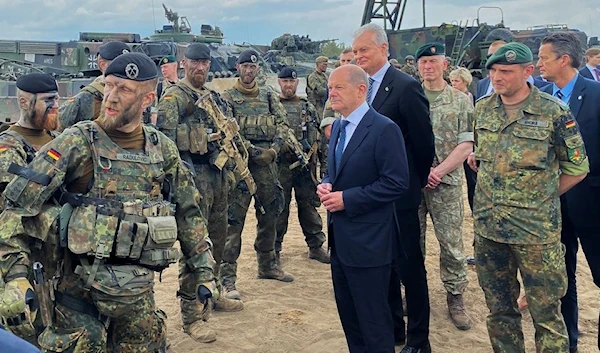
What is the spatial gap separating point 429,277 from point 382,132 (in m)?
3.37

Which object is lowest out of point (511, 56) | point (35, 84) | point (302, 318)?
point (302, 318)

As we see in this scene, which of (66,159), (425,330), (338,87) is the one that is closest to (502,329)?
(425,330)

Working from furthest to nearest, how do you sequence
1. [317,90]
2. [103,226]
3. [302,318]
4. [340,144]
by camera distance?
[317,90] < [302,318] < [340,144] < [103,226]

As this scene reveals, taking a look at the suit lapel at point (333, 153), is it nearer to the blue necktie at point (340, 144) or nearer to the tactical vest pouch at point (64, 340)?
the blue necktie at point (340, 144)

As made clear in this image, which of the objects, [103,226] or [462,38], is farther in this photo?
[462,38]

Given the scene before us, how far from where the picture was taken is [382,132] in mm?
3441

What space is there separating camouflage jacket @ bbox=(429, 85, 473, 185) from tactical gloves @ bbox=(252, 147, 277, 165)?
5.63ft

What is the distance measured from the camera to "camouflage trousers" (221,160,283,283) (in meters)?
5.80

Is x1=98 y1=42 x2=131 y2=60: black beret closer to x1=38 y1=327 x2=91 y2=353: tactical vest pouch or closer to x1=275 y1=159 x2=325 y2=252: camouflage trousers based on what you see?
x1=275 y1=159 x2=325 y2=252: camouflage trousers

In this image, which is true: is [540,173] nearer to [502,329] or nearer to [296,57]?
[502,329]

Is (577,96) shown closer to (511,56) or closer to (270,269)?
(511,56)

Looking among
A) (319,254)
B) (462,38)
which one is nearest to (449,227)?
(319,254)

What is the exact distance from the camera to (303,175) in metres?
6.82

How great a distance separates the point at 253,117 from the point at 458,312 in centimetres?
270
